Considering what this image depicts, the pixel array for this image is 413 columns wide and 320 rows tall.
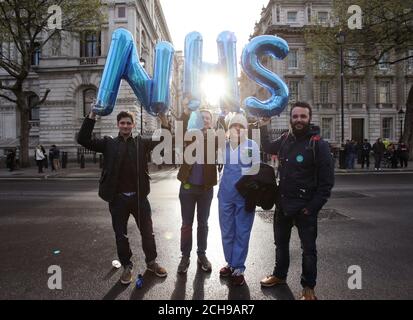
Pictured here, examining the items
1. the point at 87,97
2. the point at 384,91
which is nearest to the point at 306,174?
the point at 87,97

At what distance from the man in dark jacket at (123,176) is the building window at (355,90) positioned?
45467 mm

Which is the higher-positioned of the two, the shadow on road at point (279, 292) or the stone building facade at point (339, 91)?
the stone building facade at point (339, 91)

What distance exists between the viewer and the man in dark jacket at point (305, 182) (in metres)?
3.57

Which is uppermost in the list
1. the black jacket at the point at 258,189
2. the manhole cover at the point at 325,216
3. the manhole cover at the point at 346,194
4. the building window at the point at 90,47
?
the building window at the point at 90,47

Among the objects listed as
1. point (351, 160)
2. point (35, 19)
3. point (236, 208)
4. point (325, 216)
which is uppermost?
point (35, 19)

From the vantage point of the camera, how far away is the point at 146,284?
4.05 meters

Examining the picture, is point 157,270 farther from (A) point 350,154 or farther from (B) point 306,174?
(A) point 350,154

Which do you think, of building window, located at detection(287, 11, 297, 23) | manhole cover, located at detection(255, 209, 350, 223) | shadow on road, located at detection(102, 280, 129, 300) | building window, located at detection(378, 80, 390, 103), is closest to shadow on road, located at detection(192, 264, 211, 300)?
shadow on road, located at detection(102, 280, 129, 300)

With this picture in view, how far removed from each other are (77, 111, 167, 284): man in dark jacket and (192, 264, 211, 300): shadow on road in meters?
0.42

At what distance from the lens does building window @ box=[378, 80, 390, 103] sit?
45.1 meters

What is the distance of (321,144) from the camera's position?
11.8 feet

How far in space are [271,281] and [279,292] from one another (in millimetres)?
192

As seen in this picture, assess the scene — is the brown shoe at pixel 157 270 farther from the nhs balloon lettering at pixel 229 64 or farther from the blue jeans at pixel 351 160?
the blue jeans at pixel 351 160

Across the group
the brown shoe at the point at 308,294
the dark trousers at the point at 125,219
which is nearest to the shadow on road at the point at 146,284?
the dark trousers at the point at 125,219
